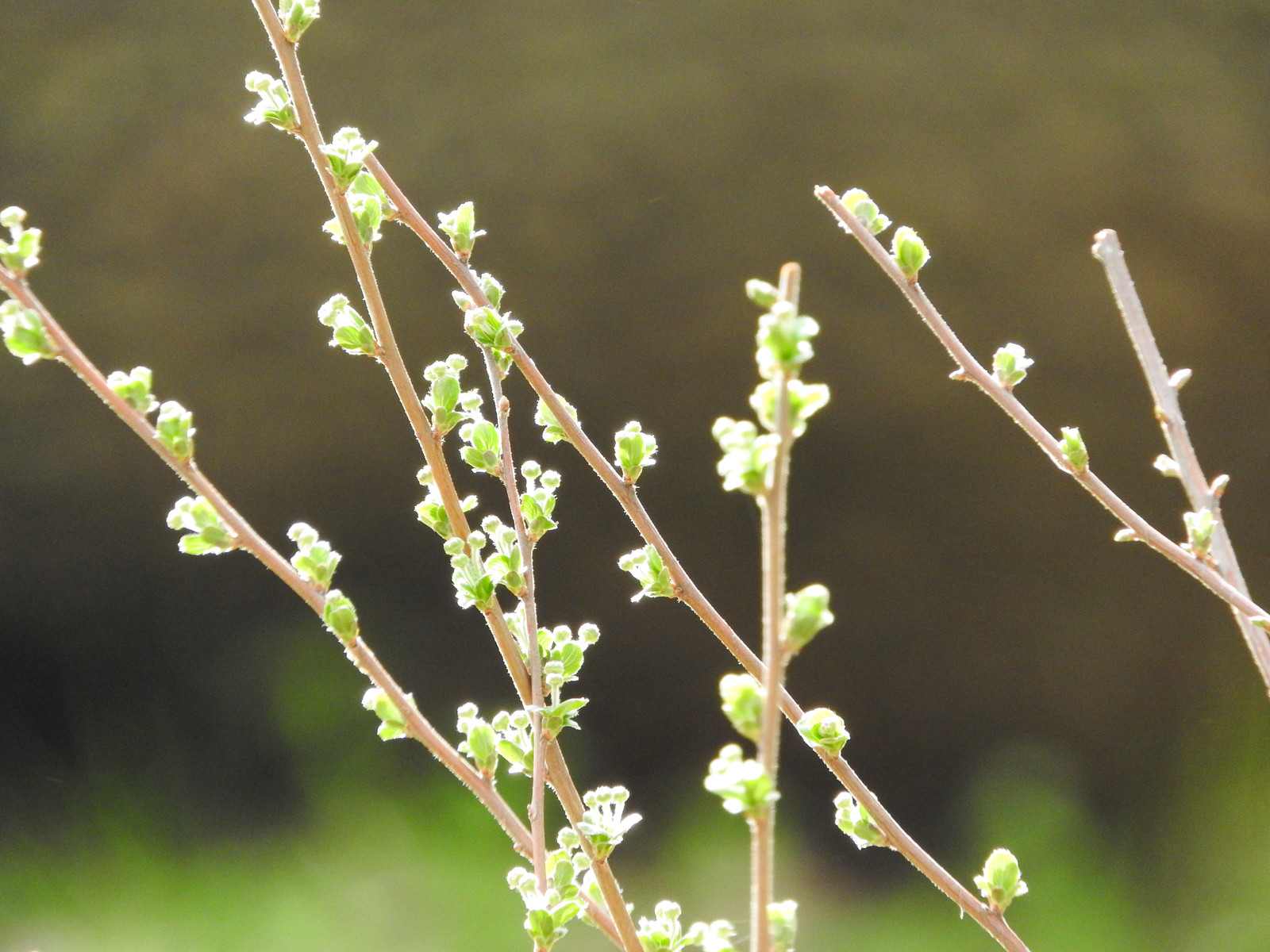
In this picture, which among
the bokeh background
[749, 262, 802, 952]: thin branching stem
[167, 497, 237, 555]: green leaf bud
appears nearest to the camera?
[749, 262, 802, 952]: thin branching stem

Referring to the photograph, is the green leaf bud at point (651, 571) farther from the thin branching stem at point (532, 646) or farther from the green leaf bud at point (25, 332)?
the green leaf bud at point (25, 332)

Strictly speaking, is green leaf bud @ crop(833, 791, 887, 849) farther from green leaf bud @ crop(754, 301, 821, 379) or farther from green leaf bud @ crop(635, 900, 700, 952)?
green leaf bud @ crop(754, 301, 821, 379)

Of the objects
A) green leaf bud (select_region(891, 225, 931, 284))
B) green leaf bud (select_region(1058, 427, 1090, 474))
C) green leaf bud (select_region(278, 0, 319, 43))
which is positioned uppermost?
green leaf bud (select_region(278, 0, 319, 43))

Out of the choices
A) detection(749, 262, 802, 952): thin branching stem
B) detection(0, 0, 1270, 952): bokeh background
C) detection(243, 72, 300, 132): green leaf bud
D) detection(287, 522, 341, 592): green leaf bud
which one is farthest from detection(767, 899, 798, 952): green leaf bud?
detection(0, 0, 1270, 952): bokeh background

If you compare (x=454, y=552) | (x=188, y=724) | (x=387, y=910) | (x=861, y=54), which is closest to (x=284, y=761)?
(x=188, y=724)

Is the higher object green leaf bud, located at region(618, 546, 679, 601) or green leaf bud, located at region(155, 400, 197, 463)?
green leaf bud, located at region(155, 400, 197, 463)

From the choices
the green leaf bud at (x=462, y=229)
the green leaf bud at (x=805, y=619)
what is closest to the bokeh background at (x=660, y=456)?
the green leaf bud at (x=462, y=229)

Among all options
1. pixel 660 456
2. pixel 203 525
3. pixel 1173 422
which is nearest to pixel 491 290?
pixel 203 525
